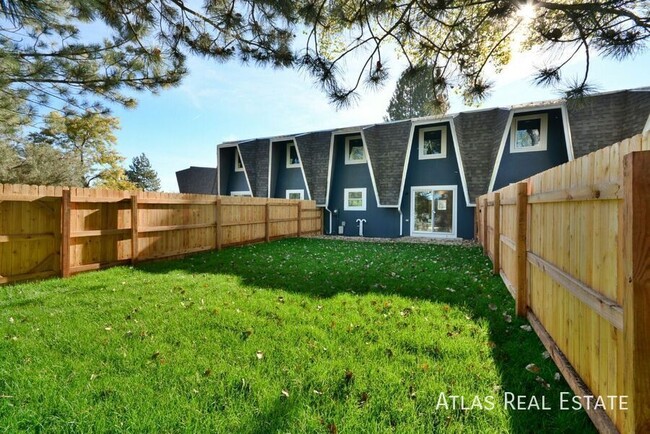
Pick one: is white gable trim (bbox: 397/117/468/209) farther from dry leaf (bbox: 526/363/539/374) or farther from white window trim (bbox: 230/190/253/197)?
dry leaf (bbox: 526/363/539/374)

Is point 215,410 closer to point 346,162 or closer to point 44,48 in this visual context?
point 44,48

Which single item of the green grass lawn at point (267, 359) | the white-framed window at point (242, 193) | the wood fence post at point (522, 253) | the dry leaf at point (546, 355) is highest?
the white-framed window at point (242, 193)

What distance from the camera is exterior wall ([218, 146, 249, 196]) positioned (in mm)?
18333

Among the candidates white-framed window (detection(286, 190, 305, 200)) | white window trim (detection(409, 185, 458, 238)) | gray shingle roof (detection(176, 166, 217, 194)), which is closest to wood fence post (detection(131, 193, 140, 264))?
white-framed window (detection(286, 190, 305, 200))

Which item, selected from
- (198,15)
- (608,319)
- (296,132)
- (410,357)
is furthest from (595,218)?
(296,132)

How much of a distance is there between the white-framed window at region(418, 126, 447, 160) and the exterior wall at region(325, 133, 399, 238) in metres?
2.73

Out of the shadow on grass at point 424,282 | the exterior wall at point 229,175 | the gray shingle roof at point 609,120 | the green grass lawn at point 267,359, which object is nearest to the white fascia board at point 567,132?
the gray shingle roof at point 609,120

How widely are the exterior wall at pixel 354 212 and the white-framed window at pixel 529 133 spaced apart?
5.51 metres

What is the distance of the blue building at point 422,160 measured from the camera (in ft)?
34.6

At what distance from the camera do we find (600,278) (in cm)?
182

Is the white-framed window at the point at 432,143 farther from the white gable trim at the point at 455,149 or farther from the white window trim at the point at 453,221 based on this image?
the white window trim at the point at 453,221

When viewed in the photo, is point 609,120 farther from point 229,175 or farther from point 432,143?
point 229,175

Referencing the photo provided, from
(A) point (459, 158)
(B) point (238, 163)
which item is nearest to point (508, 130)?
(A) point (459, 158)

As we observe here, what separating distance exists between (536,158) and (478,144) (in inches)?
83.3
